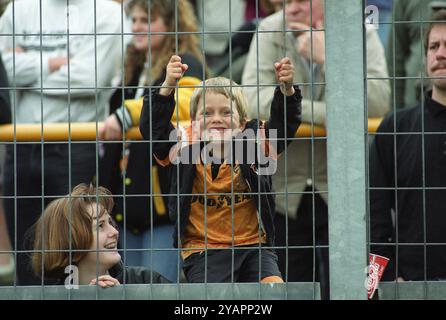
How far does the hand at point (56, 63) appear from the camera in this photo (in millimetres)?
7137

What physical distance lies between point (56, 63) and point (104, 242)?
2.45m

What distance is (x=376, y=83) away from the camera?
21.6 feet

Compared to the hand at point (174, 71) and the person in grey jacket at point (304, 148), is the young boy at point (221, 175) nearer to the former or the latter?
the hand at point (174, 71)

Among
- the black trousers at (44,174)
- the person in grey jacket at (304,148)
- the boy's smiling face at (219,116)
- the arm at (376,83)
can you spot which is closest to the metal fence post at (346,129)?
the boy's smiling face at (219,116)

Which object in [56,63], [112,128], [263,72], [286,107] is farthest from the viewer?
[56,63]

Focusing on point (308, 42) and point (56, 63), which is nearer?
point (308, 42)

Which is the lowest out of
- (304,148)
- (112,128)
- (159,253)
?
(159,253)

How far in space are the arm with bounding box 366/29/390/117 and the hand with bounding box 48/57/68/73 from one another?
71.9 inches

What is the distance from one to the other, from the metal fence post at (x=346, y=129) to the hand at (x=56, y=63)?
3150 mm

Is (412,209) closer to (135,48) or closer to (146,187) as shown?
(146,187)

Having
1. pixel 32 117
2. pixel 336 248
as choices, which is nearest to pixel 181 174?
pixel 336 248

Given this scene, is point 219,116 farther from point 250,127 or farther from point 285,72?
point 285,72

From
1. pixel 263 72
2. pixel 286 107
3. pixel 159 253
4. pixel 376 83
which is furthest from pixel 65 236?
pixel 376 83

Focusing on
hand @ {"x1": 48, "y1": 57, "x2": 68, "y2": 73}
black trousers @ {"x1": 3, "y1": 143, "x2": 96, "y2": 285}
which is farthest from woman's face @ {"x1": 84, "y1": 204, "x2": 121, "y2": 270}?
hand @ {"x1": 48, "y1": 57, "x2": 68, "y2": 73}
